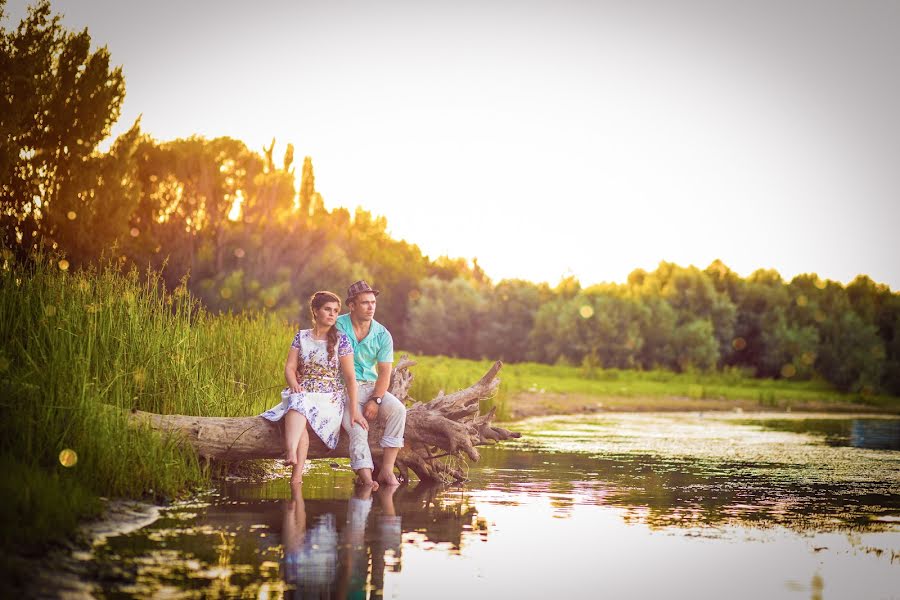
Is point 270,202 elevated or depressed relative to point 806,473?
elevated

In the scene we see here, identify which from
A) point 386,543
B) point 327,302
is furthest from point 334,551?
point 327,302

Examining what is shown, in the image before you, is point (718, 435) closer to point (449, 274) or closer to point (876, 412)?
point (876, 412)

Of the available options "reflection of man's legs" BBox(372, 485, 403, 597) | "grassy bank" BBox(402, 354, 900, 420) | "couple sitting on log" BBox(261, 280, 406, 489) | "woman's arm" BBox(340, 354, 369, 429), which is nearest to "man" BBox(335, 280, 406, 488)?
"couple sitting on log" BBox(261, 280, 406, 489)

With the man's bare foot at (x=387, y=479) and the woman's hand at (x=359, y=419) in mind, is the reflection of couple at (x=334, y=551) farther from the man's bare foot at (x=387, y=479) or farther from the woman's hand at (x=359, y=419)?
the man's bare foot at (x=387, y=479)

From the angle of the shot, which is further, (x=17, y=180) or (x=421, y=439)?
(x=17, y=180)

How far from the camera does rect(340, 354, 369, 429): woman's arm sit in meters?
10.3

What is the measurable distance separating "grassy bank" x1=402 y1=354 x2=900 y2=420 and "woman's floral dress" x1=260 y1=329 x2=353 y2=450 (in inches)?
439

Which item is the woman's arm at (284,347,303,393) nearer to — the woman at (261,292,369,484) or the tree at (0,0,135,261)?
the woman at (261,292,369,484)

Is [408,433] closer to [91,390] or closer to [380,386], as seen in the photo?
[380,386]

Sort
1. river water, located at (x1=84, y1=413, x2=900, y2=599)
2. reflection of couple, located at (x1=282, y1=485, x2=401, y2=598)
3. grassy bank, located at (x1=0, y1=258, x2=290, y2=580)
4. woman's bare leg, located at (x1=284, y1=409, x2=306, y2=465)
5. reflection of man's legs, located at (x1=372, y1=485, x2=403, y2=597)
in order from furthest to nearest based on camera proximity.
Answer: woman's bare leg, located at (x1=284, y1=409, x2=306, y2=465) → grassy bank, located at (x1=0, y1=258, x2=290, y2=580) → reflection of man's legs, located at (x1=372, y1=485, x2=403, y2=597) → river water, located at (x1=84, y1=413, x2=900, y2=599) → reflection of couple, located at (x1=282, y1=485, x2=401, y2=598)

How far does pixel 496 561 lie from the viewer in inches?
282

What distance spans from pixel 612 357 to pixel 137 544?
5159 centimetres

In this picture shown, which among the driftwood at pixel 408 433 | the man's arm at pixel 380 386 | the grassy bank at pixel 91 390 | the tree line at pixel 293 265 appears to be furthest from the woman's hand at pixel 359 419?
the tree line at pixel 293 265

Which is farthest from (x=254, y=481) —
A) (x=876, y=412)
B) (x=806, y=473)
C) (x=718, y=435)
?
(x=876, y=412)
